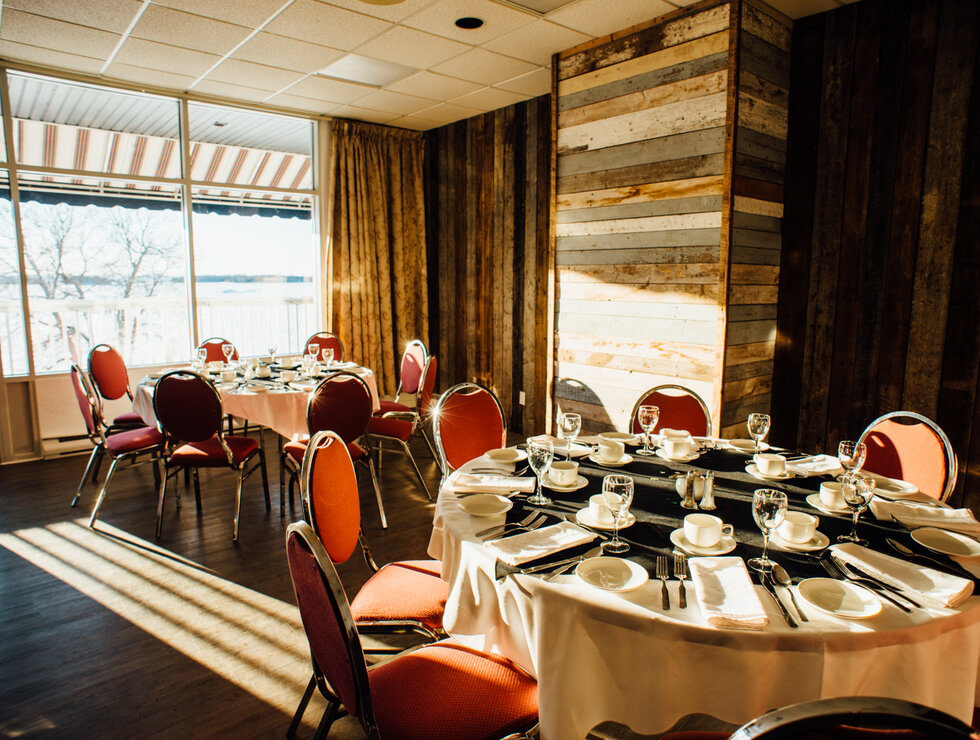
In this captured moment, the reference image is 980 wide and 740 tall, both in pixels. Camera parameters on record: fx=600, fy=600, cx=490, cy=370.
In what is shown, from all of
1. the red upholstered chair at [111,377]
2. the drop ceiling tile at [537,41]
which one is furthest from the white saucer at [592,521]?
the red upholstered chair at [111,377]

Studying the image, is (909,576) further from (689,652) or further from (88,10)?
Answer: (88,10)

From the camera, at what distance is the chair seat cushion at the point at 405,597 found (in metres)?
1.74

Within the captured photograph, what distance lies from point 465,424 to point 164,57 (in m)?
3.55

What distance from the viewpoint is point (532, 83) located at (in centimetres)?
463

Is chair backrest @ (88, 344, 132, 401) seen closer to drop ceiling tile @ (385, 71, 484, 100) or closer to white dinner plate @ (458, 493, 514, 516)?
drop ceiling tile @ (385, 71, 484, 100)

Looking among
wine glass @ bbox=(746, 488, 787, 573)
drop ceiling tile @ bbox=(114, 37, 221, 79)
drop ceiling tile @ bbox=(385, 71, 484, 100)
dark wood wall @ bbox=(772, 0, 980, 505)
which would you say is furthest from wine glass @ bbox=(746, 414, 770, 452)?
drop ceiling tile @ bbox=(114, 37, 221, 79)

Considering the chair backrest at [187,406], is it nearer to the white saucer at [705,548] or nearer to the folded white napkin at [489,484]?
the folded white napkin at [489,484]

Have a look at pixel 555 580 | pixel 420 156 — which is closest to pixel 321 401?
pixel 555 580

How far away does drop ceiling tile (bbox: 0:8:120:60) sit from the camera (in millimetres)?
3575

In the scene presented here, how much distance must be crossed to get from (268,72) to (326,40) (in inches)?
35.1

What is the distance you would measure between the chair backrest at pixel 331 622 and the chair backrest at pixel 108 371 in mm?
3397

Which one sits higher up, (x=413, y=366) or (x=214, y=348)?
(x=214, y=348)

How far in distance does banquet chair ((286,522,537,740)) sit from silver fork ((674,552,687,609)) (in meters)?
0.42

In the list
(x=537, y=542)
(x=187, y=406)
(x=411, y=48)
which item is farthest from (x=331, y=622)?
(x=411, y=48)
